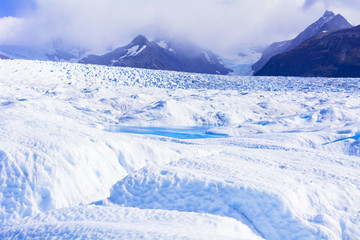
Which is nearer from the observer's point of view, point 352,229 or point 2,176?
point 352,229

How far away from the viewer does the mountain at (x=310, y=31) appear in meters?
80.1

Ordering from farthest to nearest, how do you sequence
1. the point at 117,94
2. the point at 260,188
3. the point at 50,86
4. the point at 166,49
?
the point at 166,49
the point at 50,86
the point at 117,94
the point at 260,188

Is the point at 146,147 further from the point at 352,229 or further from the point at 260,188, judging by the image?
the point at 352,229

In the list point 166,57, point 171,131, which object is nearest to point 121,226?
point 171,131

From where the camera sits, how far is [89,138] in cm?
432

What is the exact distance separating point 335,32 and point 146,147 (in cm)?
5492

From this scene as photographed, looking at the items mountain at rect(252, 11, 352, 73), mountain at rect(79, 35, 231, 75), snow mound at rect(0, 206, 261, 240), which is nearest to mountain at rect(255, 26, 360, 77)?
mountain at rect(252, 11, 352, 73)

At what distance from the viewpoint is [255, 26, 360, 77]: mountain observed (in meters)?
44.6

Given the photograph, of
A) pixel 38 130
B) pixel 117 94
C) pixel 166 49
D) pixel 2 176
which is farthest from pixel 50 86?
pixel 166 49

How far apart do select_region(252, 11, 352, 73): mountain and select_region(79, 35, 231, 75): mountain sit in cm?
1236

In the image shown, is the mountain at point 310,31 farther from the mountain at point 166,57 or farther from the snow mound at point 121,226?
the snow mound at point 121,226

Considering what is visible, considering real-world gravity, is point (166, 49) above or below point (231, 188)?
above

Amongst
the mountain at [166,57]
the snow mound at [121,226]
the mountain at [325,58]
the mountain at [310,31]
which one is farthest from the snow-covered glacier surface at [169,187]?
the mountain at [310,31]

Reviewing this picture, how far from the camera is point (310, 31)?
8825 centimetres
